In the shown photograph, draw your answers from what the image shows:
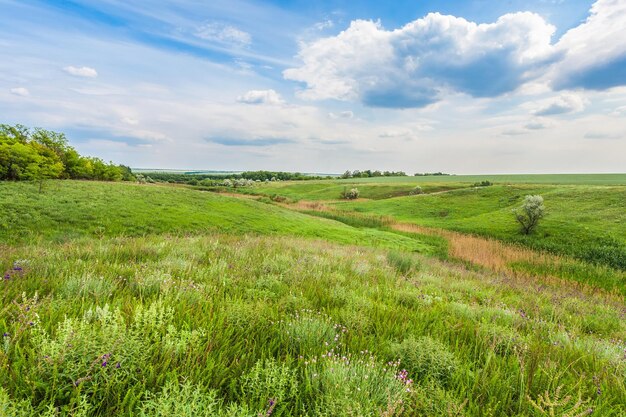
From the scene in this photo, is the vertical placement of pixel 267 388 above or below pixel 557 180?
below

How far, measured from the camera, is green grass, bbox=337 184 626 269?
25.5 m

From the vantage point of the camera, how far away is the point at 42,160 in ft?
146

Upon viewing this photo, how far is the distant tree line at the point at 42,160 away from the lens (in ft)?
129

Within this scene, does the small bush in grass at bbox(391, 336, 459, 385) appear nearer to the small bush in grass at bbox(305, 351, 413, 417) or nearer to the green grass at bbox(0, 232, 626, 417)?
the green grass at bbox(0, 232, 626, 417)

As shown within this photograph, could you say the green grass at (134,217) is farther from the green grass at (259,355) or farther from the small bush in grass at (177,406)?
the small bush in grass at (177,406)

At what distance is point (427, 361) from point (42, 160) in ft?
202

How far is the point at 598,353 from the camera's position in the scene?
3600 millimetres

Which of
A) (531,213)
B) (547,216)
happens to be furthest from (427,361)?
(547,216)

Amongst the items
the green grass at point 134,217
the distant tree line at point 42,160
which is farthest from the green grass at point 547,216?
the distant tree line at point 42,160

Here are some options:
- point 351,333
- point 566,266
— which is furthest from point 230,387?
point 566,266

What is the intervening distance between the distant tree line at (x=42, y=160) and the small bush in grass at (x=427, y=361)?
35605 mm

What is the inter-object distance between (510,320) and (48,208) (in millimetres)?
25809

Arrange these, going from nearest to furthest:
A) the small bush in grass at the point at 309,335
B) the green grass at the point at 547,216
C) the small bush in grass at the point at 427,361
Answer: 1. the small bush in grass at the point at 427,361
2. the small bush in grass at the point at 309,335
3. the green grass at the point at 547,216

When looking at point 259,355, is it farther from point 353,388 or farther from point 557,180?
point 557,180
